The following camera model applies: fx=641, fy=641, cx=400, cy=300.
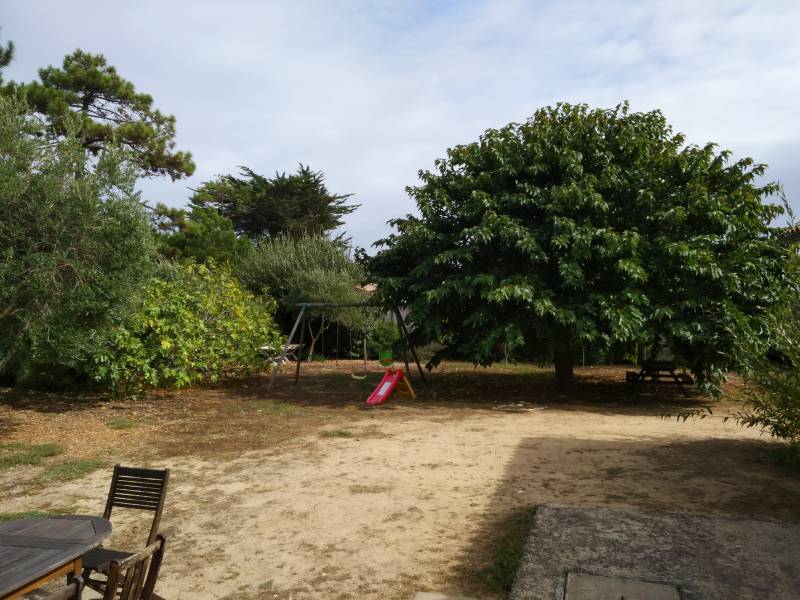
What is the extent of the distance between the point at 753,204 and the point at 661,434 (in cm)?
564

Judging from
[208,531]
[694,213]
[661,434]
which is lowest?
[208,531]

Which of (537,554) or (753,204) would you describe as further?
(753,204)

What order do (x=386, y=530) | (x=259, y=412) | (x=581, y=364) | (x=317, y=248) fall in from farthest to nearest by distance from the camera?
(x=317, y=248) → (x=581, y=364) → (x=259, y=412) → (x=386, y=530)

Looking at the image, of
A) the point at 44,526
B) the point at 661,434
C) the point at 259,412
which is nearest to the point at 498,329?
the point at 661,434

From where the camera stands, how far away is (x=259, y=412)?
11.3 meters

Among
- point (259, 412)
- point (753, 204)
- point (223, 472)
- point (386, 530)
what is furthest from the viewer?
point (753, 204)

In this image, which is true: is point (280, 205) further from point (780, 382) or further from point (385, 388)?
point (780, 382)

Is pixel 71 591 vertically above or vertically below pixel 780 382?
below

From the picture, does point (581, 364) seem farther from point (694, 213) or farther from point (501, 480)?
point (501, 480)

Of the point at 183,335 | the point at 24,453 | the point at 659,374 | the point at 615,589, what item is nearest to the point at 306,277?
the point at 183,335

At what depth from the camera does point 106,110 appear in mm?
22062

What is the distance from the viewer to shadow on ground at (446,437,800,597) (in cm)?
455

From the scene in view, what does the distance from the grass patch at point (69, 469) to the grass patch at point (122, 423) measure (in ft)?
7.27

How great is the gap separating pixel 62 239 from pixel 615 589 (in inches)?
263
